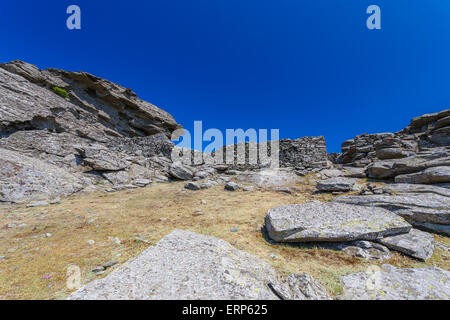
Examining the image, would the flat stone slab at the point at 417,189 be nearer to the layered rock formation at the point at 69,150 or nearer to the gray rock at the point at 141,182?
the layered rock formation at the point at 69,150

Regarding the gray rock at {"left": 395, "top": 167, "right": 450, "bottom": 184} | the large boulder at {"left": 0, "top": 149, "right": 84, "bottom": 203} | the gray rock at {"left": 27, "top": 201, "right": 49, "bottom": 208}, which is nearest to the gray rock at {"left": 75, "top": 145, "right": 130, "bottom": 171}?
the large boulder at {"left": 0, "top": 149, "right": 84, "bottom": 203}

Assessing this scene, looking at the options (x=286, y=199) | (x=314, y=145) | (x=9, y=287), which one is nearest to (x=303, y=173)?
(x=314, y=145)

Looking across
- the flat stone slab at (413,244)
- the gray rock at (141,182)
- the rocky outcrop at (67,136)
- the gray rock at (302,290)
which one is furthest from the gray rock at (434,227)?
the rocky outcrop at (67,136)

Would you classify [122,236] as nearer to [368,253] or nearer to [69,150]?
[368,253]

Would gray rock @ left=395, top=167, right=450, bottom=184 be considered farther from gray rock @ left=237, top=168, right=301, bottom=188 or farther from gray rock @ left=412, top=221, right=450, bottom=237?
gray rock @ left=237, top=168, right=301, bottom=188

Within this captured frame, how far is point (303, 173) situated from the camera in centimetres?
1511

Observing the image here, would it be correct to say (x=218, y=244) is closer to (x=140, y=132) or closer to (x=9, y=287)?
(x=9, y=287)

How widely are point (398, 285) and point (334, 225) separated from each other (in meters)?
2.13

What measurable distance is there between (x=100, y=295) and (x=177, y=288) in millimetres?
1313

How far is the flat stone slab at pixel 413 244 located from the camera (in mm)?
4069

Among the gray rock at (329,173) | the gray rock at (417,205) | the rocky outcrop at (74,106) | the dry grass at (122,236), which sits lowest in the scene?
the dry grass at (122,236)

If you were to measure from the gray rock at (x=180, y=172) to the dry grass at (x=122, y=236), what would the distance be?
5.38 meters

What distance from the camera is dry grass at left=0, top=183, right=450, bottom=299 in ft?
11.7

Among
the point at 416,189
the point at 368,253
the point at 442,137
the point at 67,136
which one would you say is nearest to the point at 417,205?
the point at 416,189
